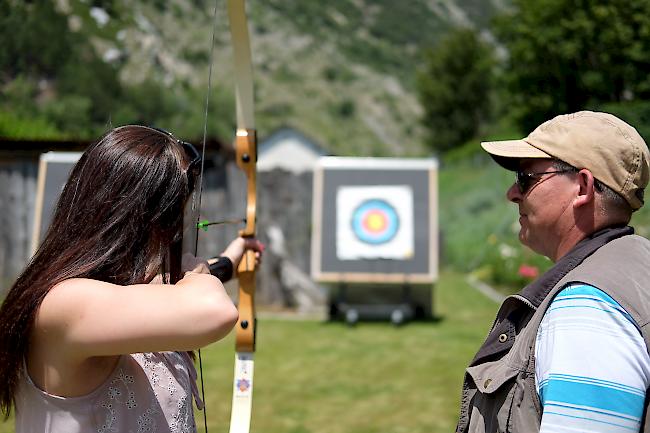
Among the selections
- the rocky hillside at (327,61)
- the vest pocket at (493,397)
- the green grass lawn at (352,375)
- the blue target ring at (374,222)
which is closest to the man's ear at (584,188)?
the vest pocket at (493,397)

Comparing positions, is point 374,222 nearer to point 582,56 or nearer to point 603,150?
point 582,56

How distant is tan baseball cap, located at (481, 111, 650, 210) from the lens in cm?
112

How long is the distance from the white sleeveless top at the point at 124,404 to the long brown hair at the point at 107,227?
0.05m

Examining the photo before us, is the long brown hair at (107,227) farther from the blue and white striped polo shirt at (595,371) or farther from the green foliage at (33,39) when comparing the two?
the green foliage at (33,39)

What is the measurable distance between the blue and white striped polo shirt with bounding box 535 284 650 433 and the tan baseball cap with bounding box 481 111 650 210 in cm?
19

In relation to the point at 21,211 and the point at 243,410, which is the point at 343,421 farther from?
the point at 21,211

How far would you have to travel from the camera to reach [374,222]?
6.36m

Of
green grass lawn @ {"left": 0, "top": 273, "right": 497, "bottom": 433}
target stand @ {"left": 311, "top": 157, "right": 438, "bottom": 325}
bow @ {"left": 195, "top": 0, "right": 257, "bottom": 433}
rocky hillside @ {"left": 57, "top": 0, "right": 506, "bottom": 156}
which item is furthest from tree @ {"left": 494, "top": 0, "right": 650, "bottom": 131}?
rocky hillside @ {"left": 57, "top": 0, "right": 506, "bottom": 156}

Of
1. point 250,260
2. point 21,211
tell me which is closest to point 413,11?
point 21,211

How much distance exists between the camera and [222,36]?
34.3 m

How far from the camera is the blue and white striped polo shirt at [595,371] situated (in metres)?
0.98

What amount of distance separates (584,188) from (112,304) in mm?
678

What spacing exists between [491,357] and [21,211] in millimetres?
6287

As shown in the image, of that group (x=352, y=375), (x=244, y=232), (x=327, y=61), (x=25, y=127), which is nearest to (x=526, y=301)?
(x=244, y=232)
